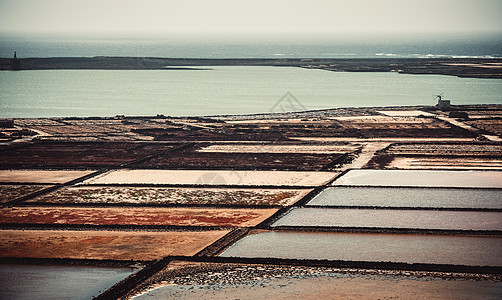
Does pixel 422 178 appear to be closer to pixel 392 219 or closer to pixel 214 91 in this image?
pixel 392 219

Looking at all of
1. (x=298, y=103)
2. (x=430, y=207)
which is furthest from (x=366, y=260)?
(x=298, y=103)

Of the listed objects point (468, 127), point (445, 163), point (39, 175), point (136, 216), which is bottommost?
point (39, 175)

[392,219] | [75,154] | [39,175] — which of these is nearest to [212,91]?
[75,154]

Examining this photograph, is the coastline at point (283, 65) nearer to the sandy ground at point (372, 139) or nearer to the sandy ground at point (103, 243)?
the sandy ground at point (372, 139)

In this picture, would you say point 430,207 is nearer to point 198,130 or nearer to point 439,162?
point 439,162

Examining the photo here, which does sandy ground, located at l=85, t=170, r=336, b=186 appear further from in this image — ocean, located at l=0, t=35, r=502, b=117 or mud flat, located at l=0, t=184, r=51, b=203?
ocean, located at l=0, t=35, r=502, b=117

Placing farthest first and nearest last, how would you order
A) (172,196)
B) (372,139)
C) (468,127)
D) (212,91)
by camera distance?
1. (212,91)
2. (468,127)
3. (372,139)
4. (172,196)

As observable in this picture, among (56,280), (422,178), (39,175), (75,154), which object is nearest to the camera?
(56,280)

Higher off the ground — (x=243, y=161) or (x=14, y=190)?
(x=243, y=161)
